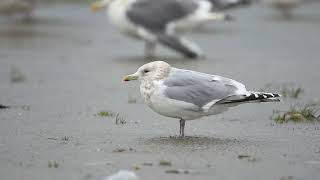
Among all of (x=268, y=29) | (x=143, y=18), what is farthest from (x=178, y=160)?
(x=268, y=29)

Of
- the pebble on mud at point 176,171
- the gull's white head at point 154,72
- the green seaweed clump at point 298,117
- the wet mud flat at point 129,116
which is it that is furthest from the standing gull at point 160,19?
the pebble on mud at point 176,171

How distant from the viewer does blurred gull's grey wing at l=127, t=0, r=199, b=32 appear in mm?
13398

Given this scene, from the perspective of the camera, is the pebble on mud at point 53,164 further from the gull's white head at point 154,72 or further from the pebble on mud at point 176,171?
the gull's white head at point 154,72

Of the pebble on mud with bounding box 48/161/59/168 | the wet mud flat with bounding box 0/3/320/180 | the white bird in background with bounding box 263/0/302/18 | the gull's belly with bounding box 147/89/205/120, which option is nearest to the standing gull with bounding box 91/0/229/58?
the wet mud flat with bounding box 0/3/320/180

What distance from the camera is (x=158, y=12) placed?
13.6m

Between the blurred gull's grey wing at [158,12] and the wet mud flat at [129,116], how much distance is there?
1.85ft

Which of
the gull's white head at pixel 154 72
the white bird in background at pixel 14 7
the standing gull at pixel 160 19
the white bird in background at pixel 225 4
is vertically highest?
the white bird in background at pixel 14 7

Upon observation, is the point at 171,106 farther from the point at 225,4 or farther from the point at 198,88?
the point at 225,4

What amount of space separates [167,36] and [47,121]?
5789 mm

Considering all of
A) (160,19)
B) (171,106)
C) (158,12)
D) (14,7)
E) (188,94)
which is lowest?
(171,106)

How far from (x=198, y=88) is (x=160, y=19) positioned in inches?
264

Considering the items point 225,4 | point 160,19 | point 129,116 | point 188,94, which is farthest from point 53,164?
point 225,4

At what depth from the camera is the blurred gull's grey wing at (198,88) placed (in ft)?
22.5

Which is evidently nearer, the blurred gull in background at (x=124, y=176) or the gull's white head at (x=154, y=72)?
the blurred gull in background at (x=124, y=176)
